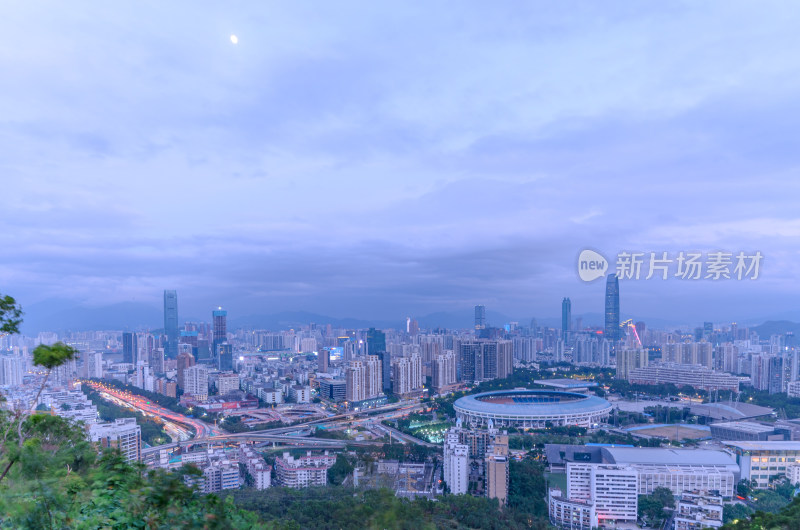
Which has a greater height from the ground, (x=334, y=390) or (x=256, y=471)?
(x=256, y=471)

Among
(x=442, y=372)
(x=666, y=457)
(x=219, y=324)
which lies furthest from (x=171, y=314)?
(x=666, y=457)

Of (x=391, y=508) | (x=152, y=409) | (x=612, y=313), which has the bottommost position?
(x=152, y=409)

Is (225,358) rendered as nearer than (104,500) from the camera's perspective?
No

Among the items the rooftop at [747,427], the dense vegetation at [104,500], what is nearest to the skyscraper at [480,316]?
the rooftop at [747,427]

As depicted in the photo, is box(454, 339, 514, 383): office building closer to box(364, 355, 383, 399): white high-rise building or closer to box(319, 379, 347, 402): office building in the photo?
box(364, 355, 383, 399): white high-rise building

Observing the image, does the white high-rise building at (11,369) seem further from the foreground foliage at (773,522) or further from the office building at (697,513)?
the foreground foliage at (773,522)

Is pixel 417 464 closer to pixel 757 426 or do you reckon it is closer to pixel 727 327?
pixel 757 426

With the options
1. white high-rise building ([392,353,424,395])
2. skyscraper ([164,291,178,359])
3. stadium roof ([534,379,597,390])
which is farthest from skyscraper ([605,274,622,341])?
skyscraper ([164,291,178,359])

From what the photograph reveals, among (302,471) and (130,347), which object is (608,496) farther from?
(130,347)

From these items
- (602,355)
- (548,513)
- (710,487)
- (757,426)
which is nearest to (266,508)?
(548,513)
